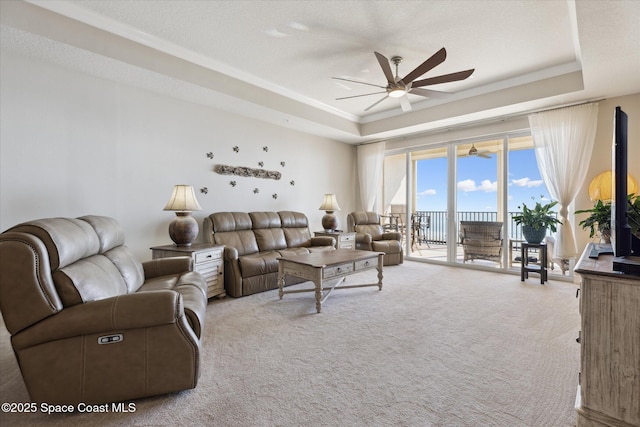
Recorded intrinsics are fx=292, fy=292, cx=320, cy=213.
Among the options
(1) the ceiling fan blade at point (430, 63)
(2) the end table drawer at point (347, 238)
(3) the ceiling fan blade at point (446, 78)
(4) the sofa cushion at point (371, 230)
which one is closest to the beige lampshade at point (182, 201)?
(2) the end table drawer at point (347, 238)

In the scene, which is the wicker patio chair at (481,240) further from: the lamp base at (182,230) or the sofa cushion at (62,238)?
the sofa cushion at (62,238)

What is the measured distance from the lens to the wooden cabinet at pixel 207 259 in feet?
10.8

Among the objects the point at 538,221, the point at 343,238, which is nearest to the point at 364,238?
the point at 343,238

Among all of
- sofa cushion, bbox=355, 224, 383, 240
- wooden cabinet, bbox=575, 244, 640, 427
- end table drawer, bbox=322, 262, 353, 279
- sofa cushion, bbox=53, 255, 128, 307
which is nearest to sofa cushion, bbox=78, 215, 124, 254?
sofa cushion, bbox=53, 255, 128, 307

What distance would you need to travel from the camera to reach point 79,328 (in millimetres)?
1519

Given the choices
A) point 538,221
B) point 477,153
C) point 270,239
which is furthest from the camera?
point 477,153

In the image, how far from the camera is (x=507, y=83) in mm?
4285

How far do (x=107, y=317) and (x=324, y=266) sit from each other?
2000 mm

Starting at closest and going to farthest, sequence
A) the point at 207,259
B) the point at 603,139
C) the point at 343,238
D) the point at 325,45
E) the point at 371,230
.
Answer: the point at 325,45
the point at 207,259
the point at 603,139
the point at 343,238
the point at 371,230

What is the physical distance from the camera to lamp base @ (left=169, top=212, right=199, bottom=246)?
352 cm

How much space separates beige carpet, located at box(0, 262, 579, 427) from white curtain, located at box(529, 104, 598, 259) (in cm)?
135

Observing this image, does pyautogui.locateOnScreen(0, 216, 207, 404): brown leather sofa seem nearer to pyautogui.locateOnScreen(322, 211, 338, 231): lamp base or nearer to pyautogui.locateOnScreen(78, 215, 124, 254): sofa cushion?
pyautogui.locateOnScreen(78, 215, 124, 254): sofa cushion

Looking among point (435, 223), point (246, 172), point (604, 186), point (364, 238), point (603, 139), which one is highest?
point (603, 139)

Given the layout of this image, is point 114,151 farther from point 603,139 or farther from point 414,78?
point 603,139
